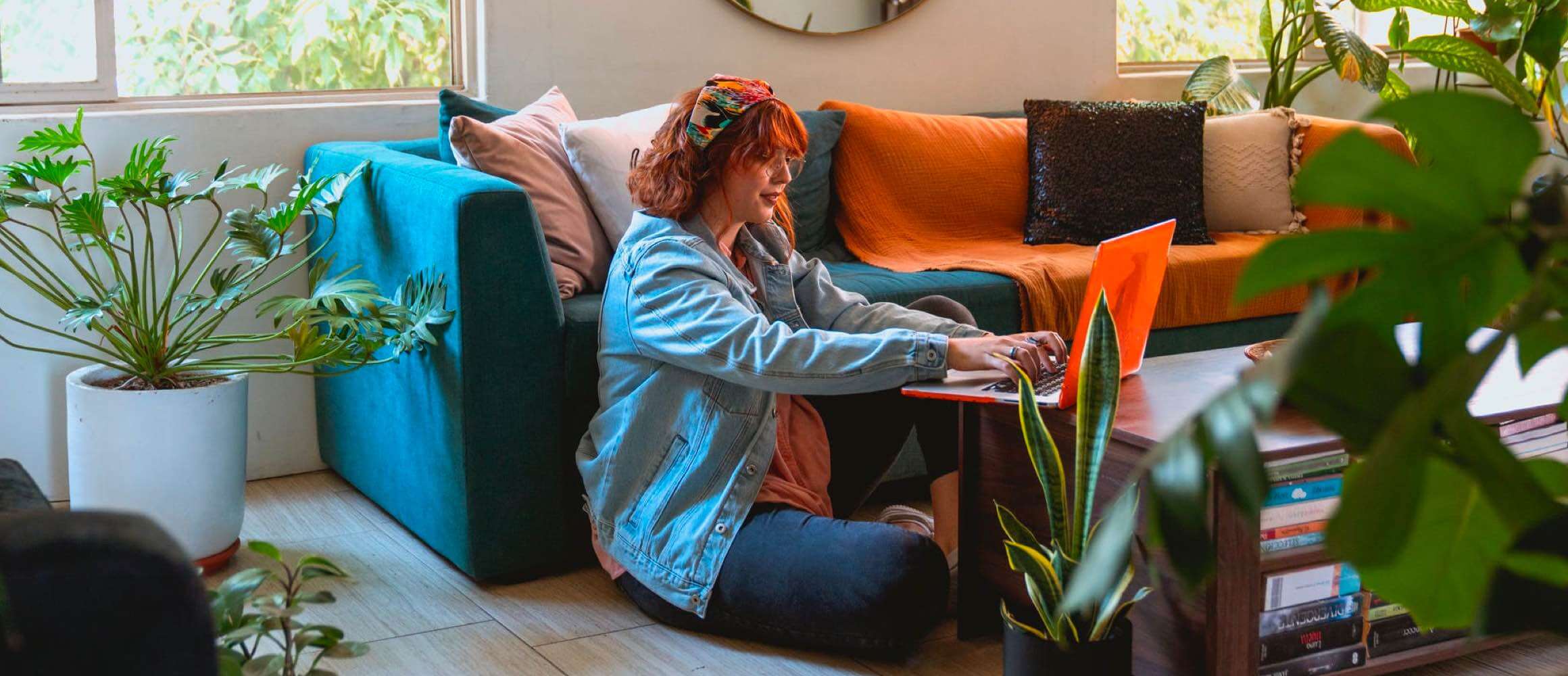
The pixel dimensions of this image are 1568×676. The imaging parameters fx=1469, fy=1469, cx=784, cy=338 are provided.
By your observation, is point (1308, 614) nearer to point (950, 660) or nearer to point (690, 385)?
point (950, 660)

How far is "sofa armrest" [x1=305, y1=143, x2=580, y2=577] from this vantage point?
2484mm

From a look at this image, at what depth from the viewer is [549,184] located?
9.46 feet

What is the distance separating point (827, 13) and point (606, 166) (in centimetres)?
118

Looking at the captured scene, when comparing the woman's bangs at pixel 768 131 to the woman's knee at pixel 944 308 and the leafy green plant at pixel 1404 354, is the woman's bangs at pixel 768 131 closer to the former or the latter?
the woman's knee at pixel 944 308

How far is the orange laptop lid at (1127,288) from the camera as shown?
1974 millimetres

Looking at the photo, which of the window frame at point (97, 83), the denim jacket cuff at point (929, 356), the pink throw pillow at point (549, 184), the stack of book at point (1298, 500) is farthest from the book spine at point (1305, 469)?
the window frame at point (97, 83)

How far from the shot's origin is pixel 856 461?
8.46 feet

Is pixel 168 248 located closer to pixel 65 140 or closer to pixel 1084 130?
pixel 65 140

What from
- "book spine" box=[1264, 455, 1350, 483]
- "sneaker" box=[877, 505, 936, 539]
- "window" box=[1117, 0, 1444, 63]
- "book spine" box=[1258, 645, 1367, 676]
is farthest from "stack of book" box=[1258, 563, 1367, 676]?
"window" box=[1117, 0, 1444, 63]

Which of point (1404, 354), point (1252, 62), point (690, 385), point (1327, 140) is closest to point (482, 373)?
point (690, 385)

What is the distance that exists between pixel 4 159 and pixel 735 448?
5.60 feet

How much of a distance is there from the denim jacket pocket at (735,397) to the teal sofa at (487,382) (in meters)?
0.35

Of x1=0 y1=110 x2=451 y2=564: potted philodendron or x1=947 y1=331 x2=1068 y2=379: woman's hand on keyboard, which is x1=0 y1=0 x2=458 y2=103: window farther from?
x1=947 y1=331 x2=1068 y2=379: woman's hand on keyboard

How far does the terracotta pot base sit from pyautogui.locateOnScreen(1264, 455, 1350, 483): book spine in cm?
182
